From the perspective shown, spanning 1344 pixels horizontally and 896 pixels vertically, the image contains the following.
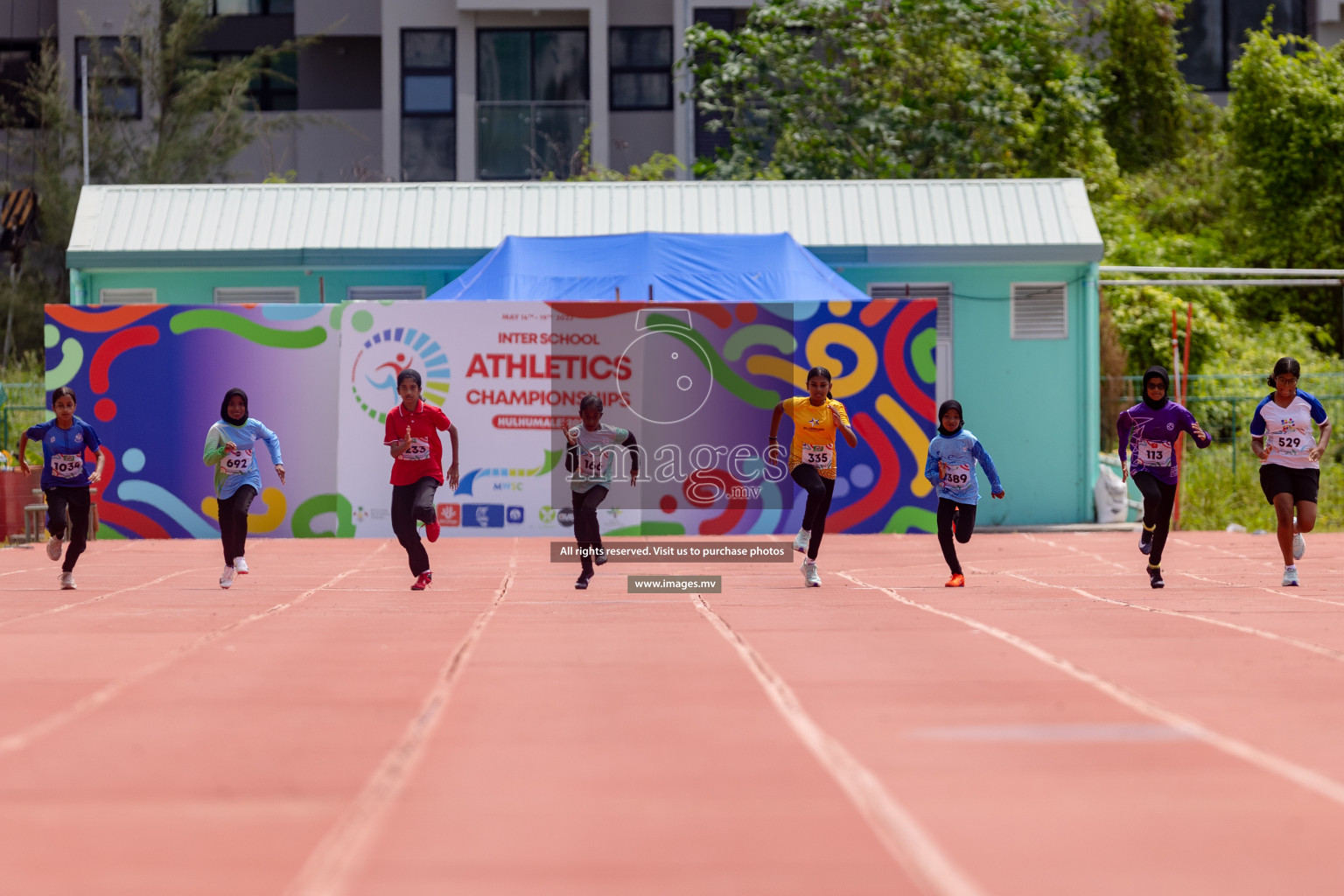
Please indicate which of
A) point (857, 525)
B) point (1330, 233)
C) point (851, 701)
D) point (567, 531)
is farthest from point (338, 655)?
point (1330, 233)

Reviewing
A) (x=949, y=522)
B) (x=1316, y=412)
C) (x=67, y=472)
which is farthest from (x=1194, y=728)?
(x=67, y=472)

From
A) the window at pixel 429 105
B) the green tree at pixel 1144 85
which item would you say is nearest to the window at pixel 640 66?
the window at pixel 429 105

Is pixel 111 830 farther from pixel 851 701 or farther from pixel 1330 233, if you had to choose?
pixel 1330 233

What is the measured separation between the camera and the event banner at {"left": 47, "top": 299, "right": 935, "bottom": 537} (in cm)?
1922

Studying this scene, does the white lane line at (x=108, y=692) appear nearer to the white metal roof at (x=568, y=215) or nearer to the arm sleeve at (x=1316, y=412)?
the arm sleeve at (x=1316, y=412)

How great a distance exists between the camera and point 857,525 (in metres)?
19.8

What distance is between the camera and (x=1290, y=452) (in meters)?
13.4

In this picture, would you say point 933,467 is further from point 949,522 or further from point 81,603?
point 81,603

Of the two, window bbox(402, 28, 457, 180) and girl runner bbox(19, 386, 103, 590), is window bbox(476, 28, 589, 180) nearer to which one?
window bbox(402, 28, 457, 180)

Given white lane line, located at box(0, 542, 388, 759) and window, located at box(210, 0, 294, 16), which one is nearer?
white lane line, located at box(0, 542, 388, 759)

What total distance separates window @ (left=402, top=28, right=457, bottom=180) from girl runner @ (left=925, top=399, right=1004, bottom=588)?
23.8m

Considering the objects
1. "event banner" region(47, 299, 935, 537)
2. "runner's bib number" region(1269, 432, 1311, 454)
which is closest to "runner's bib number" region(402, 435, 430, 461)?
"event banner" region(47, 299, 935, 537)

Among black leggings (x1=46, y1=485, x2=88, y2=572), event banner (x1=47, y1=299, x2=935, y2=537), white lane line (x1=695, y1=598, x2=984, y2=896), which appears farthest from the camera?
event banner (x1=47, y1=299, x2=935, y2=537)

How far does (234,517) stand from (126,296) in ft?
34.0
